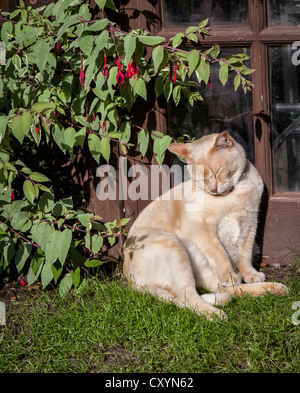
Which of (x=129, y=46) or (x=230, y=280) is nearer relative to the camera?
(x=129, y=46)

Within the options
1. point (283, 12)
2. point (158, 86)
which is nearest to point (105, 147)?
point (158, 86)

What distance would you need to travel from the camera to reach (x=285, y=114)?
11.2 feet

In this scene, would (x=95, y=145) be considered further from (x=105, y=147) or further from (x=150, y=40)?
(x=150, y=40)

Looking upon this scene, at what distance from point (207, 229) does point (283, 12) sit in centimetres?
153

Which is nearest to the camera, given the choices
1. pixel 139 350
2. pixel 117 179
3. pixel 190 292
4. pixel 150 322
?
pixel 139 350

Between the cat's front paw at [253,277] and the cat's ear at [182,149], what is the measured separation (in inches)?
32.5

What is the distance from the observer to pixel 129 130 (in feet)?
10.5

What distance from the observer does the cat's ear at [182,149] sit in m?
3.14

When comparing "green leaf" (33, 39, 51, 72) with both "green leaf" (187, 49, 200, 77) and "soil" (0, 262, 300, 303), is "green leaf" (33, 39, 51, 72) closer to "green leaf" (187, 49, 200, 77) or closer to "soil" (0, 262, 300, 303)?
"green leaf" (187, 49, 200, 77)

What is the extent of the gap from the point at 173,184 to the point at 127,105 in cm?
68

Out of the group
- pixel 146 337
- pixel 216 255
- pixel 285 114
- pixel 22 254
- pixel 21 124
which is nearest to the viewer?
pixel 146 337

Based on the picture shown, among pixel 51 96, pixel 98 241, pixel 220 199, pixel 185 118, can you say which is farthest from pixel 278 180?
pixel 51 96
